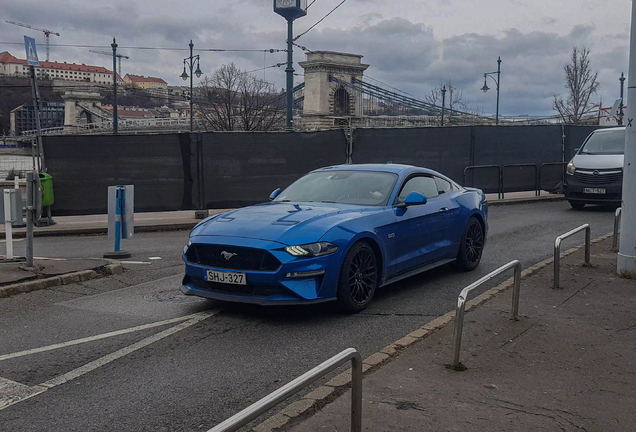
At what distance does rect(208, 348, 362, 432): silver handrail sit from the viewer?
2.46 m

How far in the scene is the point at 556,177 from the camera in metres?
20.8

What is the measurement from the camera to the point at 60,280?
8023mm

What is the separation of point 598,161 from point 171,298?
41.4ft

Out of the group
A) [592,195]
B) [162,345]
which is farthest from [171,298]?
[592,195]

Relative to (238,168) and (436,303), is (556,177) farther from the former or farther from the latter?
(436,303)

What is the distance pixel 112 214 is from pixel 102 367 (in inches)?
202

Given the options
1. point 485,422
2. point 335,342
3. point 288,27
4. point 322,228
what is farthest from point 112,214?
point 288,27

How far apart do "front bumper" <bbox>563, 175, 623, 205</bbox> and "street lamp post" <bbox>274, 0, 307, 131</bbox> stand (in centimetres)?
1029

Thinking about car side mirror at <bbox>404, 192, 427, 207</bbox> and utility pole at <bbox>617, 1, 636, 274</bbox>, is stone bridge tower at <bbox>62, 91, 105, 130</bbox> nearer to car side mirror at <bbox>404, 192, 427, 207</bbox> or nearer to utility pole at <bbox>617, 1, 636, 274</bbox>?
car side mirror at <bbox>404, 192, 427, 207</bbox>

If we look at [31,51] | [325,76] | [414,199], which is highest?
[325,76]

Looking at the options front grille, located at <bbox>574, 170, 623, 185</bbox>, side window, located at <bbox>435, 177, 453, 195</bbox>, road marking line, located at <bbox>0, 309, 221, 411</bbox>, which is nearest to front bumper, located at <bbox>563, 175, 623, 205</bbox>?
front grille, located at <bbox>574, 170, 623, 185</bbox>

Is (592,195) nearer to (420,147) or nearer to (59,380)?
(420,147)

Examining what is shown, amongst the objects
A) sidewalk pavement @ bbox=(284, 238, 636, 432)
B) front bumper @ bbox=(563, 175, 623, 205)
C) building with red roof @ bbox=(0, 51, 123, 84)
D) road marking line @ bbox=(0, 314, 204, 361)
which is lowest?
road marking line @ bbox=(0, 314, 204, 361)

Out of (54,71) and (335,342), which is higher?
(54,71)
